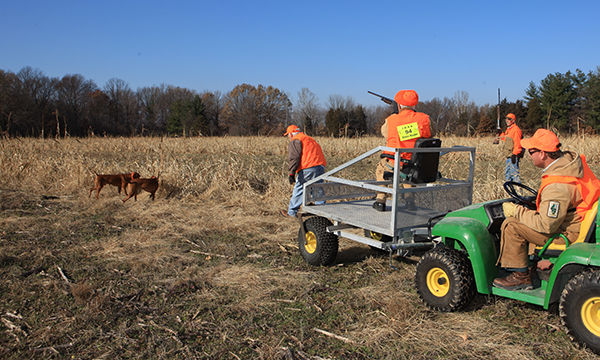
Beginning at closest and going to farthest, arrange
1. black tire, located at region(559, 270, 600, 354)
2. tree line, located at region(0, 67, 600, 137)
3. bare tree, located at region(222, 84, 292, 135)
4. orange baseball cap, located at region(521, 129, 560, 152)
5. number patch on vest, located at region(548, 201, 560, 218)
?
black tire, located at region(559, 270, 600, 354) → number patch on vest, located at region(548, 201, 560, 218) → orange baseball cap, located at region(521, 129, 560, 152) → tree line, located at region(0, 67, 600, 137) → bare tree, located at region(222, 84, 292, 135)

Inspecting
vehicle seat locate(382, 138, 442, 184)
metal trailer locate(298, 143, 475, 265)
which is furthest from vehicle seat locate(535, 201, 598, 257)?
vehicle seat locate(382, 138, 442, 184)

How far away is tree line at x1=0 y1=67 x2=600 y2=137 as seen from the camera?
36250 millimetres

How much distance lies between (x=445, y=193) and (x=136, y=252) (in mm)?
3872

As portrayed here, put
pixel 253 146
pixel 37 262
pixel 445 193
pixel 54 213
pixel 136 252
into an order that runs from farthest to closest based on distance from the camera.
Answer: pixel 253 146 < pixel 54 213 < pixel 136 252 < pixel 37 262 < pixel 445 193

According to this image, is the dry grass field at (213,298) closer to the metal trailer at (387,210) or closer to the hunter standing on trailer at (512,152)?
the metal trailer at (387,210)

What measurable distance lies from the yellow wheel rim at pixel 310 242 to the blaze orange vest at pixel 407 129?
4.57ft

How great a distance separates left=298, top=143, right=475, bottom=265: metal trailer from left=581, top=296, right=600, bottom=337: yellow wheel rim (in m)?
1.45

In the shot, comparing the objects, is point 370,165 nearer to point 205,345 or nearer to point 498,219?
point 498,219

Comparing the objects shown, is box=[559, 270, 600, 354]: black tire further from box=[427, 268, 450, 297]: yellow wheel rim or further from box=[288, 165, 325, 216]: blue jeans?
box=[288, 165, 325, 216]: blue jeans

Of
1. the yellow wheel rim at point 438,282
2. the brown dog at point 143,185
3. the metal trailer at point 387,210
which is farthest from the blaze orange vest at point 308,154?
the yellow wheel rim at point 438,282

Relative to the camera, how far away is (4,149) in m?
11.8

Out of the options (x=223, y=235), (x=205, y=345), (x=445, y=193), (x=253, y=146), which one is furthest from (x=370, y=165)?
(x=205, y=345)

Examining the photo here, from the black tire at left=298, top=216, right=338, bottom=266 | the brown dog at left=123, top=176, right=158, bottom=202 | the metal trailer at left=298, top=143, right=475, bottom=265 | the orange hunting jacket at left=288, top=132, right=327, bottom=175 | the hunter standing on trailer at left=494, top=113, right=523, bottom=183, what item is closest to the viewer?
the metal trailer at left=298, top=143, right=475, bottom=265

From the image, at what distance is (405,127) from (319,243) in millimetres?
1762
